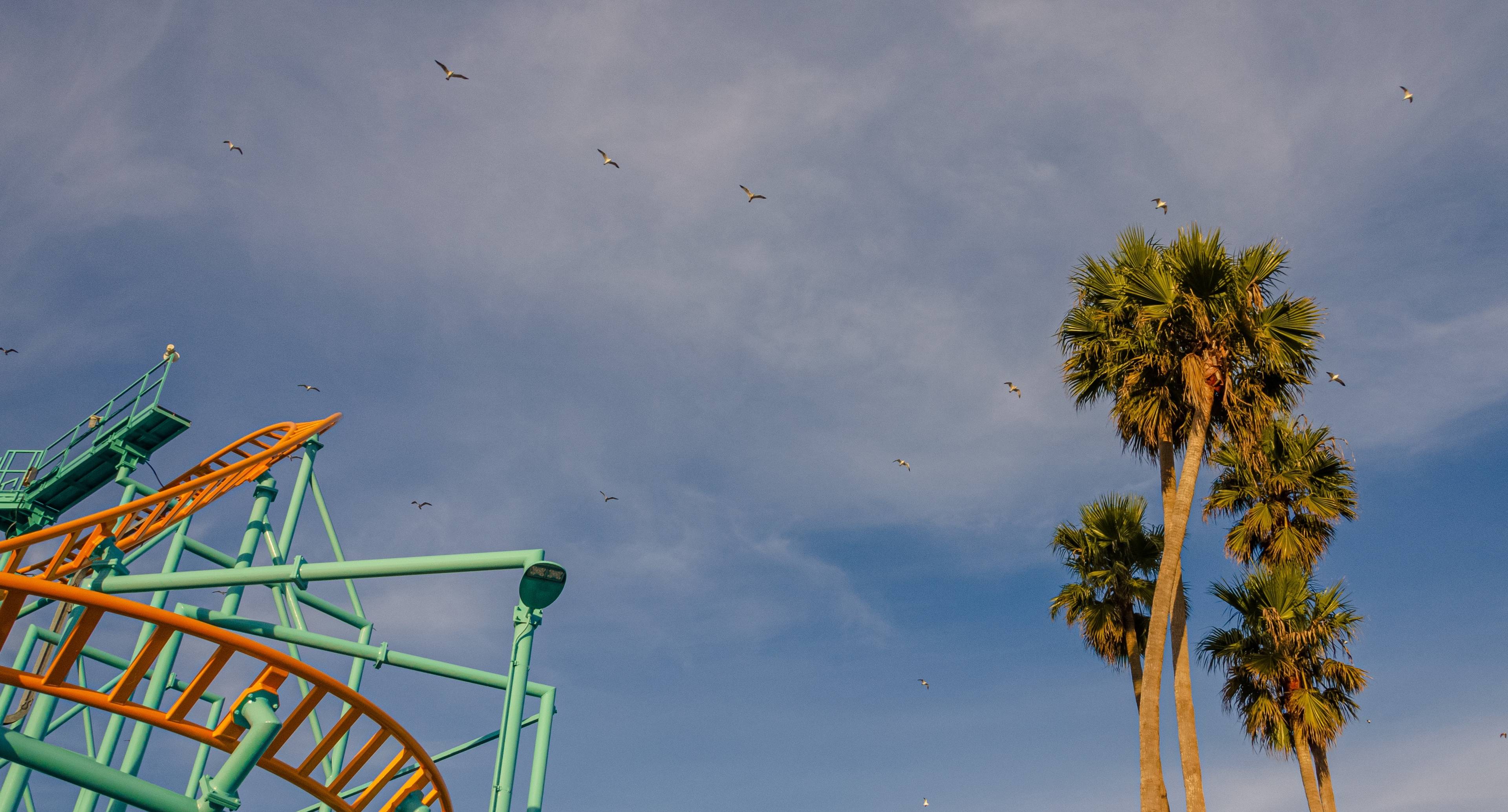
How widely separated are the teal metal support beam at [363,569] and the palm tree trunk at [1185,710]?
10306mm

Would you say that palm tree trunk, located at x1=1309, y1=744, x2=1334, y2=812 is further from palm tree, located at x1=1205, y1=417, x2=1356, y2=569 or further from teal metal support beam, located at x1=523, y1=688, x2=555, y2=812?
teal metal support beam, located at x1=523, y1=688, x2=555, y2=812

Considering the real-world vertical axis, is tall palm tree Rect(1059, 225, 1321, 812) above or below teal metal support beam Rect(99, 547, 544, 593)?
above

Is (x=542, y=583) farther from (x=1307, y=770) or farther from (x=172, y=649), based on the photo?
(x=1307, y=770)

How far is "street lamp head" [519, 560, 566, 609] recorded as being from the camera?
1073 cm

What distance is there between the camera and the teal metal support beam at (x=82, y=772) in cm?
831

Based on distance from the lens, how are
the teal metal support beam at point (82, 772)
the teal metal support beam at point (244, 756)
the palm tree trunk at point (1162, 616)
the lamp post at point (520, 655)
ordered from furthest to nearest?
the palm tree trunk at point (1162, 616) < the lamp post at point (520, 655) < the teal metal support beam at point (244, 756) < the teal metal support beam at point (82, 772)

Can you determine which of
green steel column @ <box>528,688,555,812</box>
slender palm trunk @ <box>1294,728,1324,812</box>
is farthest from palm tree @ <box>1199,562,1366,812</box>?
green steel column @ <box>528,688,555,812</box>

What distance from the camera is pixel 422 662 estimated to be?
1315 centimetres

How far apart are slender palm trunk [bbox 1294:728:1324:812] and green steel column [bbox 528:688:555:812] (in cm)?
1291

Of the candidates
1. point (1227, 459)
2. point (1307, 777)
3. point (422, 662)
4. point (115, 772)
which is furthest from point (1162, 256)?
point (115, 772)

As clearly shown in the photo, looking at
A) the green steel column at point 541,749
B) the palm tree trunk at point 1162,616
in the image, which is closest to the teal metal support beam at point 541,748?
the green steel column at point 541,749

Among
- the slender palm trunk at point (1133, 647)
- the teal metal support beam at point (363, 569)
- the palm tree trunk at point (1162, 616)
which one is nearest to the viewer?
the teal metal support beam at point (363, 569)

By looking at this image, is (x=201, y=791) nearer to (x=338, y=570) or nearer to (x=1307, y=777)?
(x=338, y=570)

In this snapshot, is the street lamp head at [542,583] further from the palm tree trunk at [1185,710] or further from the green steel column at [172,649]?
the palm tree trunk at [1185,710]
